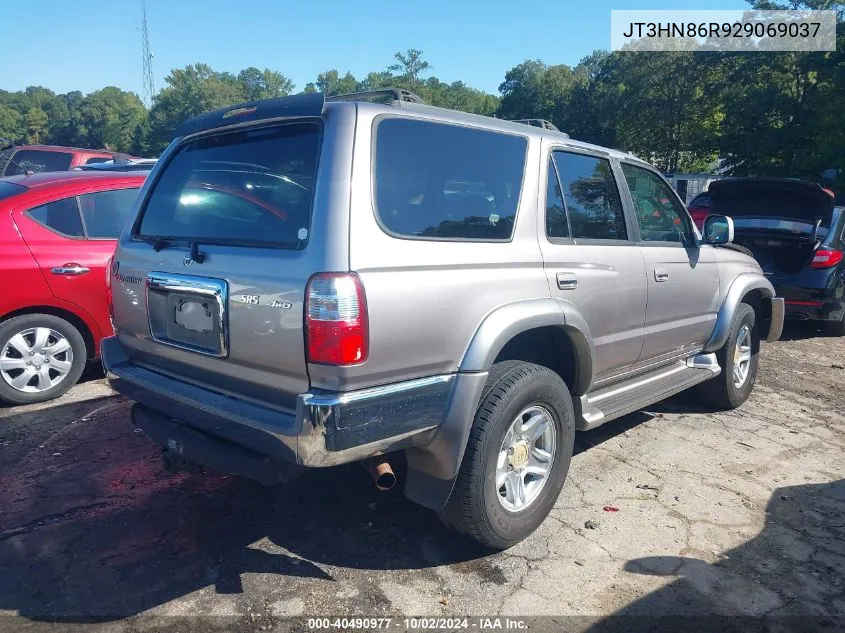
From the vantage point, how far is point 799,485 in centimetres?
396

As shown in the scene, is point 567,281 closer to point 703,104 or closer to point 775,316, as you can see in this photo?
point 775,316

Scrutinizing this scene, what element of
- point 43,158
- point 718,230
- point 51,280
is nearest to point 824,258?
point 718,230

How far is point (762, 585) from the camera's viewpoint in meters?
2.93

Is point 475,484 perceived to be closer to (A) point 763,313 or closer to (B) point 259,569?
(B) point 259,569

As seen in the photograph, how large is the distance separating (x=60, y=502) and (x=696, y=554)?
3.27m

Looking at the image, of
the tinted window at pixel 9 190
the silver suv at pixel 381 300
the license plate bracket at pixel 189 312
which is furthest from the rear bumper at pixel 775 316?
the tinted window at pixel 9 190

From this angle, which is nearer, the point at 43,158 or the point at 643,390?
the point at 643,390

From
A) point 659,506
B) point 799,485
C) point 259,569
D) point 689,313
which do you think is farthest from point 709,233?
point 259,569

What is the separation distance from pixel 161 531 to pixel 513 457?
176 cm

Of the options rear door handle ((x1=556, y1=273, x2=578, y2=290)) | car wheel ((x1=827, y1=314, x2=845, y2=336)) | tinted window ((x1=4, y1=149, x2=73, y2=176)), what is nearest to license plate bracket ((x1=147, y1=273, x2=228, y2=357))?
rear door handle ((x1=556, y1=273, x2=578, y2=290))

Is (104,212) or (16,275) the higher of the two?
(104,212)

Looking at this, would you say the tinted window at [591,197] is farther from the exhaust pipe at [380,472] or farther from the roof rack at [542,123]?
the exhaust pipe at [380,472]

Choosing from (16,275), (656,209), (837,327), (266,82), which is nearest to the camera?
(656,209)

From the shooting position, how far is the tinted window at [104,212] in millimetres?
5223
